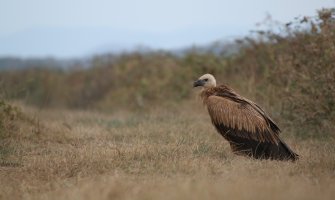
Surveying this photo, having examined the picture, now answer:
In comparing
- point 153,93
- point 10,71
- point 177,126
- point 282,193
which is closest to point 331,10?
point 177,126

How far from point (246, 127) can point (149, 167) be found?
174cm

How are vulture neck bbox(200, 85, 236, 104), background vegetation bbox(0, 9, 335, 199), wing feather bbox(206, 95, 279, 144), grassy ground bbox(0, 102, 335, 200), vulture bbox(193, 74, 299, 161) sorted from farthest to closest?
vulture neck bbox(200, 85, 236, 104) → wing feather bbox(206, 95, 279, 144) → vulture bbox(193, 74, 299, 161) → background vegetation bbox(0, 9, 335, 199) → grassy ground bbox(0, 102, 335, 200)

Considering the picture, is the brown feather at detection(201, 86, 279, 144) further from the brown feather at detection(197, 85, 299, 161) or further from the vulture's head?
the vulture's head

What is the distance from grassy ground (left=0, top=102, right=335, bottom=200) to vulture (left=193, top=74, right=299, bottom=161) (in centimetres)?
24

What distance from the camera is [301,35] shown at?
13.0m

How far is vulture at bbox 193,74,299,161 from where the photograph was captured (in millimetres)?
8773

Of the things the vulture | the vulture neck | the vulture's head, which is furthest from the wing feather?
the vulture's head

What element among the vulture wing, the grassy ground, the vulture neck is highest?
the vulture neck

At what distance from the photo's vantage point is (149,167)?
26.0 ft

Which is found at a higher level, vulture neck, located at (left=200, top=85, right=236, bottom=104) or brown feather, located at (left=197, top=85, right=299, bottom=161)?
vulture neck, located at (left=200, top=85, right=236, bottom=104)

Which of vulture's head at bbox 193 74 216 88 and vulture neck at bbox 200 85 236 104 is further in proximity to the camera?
vulture's head at bbox 193 74 216 88

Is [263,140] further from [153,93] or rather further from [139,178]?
[153,93]

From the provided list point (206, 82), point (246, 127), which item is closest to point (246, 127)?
point (246, 127)

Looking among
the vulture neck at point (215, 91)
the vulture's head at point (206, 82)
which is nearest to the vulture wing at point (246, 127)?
the vulture neck at point (215, 91)
